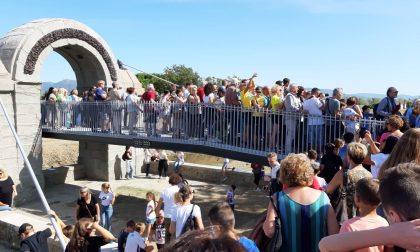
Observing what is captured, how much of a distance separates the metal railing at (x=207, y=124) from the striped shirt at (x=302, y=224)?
177 inches

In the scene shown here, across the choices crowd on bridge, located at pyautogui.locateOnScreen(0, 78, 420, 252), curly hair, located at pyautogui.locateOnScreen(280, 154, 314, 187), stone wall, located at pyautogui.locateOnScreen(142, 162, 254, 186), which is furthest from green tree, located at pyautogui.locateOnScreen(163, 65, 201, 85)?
curly hair, located at pyautogui.locateOnScreen(280, 154, 314, 187)

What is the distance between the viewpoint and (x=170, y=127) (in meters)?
11.2

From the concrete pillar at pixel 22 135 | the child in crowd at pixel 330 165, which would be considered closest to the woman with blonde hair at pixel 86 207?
the child in crowd at pixel 330 165

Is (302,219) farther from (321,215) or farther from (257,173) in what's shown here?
(257,173)

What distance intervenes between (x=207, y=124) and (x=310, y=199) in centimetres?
718

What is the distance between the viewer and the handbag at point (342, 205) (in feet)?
11.7

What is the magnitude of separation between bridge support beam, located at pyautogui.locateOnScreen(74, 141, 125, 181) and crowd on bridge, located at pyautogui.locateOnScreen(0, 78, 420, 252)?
23.7ft

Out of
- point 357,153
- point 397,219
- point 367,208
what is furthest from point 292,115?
point 397,219

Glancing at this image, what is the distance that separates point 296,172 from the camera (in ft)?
10.4

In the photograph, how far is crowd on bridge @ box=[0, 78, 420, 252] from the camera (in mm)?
1815

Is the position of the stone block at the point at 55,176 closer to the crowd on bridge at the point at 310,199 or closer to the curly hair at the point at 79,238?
the crowd on bridge at the point at 310,199

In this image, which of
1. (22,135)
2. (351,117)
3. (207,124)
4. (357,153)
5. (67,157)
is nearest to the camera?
(357,153)

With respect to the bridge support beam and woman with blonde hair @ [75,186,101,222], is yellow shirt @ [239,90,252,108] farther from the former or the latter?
the bridge support beam

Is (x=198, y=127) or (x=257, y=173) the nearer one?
(x=198, y=127)
